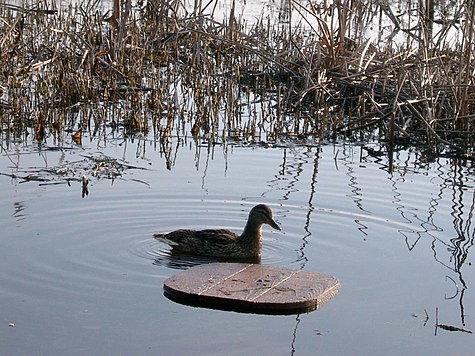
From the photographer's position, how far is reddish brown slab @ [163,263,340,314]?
20.4 feet

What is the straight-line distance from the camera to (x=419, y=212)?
8672 mm

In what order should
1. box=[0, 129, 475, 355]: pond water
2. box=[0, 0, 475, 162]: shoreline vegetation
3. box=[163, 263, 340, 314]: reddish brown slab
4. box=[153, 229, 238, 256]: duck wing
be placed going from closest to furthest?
1. box=[0, 129, 475, 355]: pond water
2. box=[163, 263, 340, 314]: reddish brown slab
3. box=[153, 229, 238, 256]: duck wing
4. box=[0, 0, 475, 162]: shoreline vegetation

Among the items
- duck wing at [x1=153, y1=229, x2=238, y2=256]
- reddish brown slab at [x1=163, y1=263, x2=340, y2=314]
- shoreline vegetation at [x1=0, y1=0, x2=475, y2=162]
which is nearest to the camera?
reddish brown slab at [x1=163, y1=263, x2=340, y2=314]

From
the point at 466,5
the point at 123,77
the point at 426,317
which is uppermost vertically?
the point at 466,5

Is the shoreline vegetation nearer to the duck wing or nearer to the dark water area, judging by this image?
the dark water area

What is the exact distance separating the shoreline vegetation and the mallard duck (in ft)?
10.5

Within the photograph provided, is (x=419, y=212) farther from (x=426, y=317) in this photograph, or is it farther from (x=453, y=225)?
(x=426, y=317)

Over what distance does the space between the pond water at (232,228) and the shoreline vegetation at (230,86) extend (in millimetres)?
557

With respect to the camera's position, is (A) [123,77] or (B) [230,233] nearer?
(B) [230,233]

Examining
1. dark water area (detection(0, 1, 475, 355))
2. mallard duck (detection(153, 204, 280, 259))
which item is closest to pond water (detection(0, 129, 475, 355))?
dark water area (detection(0, 1, 475, 355))

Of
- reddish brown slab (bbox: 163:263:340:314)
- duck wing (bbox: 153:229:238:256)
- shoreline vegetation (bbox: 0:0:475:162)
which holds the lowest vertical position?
reddish brown slab (bbox: 163:263:340:314)

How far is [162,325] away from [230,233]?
2.07m

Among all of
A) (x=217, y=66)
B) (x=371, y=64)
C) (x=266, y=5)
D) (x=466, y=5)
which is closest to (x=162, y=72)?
(x=217, y=66)

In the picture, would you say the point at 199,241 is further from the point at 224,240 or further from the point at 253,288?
the point at 253,288
